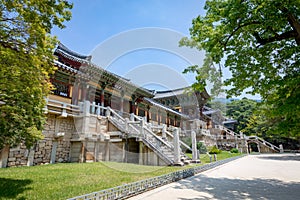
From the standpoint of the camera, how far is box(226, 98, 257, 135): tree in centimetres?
4214

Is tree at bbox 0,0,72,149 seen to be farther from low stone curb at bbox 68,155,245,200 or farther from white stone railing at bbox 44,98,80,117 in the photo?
white stone railing at bbox 44,98,80,117

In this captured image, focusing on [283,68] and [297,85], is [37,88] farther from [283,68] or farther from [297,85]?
[283,68]

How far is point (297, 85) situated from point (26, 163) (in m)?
11.4

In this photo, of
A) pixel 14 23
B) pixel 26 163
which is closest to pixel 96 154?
pixel 26 163

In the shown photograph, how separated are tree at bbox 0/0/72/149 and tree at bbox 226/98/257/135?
1690 inches

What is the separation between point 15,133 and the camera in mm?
5141

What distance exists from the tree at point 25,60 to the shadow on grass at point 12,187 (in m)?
1.17

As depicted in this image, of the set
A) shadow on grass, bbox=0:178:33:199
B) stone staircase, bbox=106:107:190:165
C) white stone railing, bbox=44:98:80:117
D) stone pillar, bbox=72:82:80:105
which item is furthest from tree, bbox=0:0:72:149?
stone pillar, bbox=72:82:80:105

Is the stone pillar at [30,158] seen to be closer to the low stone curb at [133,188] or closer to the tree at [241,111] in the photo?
the low stone curb at [133,188]

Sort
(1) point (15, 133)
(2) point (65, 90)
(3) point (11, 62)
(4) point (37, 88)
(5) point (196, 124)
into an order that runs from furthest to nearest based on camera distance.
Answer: (5) point (196, 124)
(2) point (65, 90)
(1) point (15, 133)
(4) point (37, 88)
(3) point (11, 62)

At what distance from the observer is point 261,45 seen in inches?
266

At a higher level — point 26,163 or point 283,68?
point 283,68

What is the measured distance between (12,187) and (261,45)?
9.08 metres

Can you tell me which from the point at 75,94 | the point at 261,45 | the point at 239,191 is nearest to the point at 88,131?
the point at 75,94
